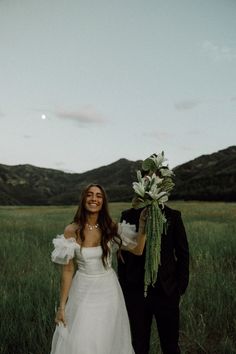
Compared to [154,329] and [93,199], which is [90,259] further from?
[154,329]

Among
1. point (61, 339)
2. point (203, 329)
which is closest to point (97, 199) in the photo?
point (61, 339)

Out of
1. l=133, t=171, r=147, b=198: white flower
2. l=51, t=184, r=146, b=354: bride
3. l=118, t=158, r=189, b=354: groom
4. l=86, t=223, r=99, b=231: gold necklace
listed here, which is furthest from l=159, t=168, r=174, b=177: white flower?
l=86, t=223, r=99, b=231: gold necklace

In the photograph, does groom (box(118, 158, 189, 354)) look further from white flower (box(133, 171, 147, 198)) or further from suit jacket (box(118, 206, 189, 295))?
white flower (box(133, 171, 147, 198))

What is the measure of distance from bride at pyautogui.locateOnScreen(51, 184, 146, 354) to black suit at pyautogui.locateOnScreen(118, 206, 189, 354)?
0.22 metres

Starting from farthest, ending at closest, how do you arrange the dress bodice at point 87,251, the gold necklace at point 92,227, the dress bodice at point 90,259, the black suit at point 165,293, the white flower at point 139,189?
the gold necklace at point 92,227 < the dress bodice at point 90,259 < the dress bodice at point 87,251 < the black suit at point 165,293 < the white flower at point 139,189

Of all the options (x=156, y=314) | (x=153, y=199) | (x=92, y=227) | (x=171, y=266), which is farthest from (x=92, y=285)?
(x=153, y=199)

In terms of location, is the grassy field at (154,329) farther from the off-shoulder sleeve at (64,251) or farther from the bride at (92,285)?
the off-shoulder sleeve at (64,251)

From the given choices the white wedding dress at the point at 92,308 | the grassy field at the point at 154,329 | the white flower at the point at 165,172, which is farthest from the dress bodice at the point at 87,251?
the grassy field at the point at 154,329

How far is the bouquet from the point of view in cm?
330

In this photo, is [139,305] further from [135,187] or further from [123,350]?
[135,187]

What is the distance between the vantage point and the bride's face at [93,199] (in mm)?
3881

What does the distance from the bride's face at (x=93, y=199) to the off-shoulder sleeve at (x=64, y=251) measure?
34 centimetres

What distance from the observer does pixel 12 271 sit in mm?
7559

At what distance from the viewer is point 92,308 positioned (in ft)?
12.4
